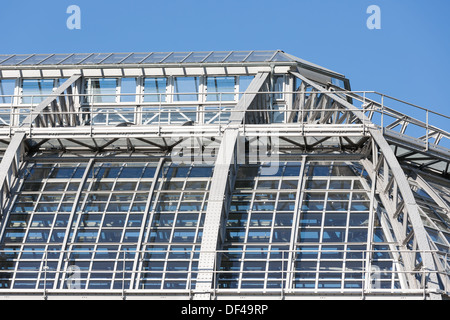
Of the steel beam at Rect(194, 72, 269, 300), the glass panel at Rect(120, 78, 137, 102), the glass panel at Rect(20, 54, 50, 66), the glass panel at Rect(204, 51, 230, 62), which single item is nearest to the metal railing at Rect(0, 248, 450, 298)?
the steel beam at Rect(194, 72, 269, 300)

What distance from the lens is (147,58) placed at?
50.1 meters

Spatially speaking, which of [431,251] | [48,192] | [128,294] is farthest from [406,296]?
[48,192]

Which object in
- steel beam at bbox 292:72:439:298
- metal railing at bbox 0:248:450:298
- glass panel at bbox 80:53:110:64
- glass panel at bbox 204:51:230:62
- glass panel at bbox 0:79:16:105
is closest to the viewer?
steel beam at bbox 292:72:439:298

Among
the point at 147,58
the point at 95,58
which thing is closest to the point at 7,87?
the point at 95,58

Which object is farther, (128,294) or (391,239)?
(391,239)

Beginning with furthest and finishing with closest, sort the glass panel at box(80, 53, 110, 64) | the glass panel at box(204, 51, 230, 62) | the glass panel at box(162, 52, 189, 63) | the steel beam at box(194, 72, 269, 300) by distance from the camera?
1. the glass panel at box(80, 53, 110, 64)
2. the glass panel at box(162, 52, 189, 63)
3. the glass panel at box(204, 51, 230, 62)
4. the steel beam at box(194, 72, 269, 300)

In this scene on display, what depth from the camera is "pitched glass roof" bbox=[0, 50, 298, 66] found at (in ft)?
160

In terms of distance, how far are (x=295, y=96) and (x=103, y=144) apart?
11026mm

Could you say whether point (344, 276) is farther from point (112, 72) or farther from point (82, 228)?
point (112, 72)

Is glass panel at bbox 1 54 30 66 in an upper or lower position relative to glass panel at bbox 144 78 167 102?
upper

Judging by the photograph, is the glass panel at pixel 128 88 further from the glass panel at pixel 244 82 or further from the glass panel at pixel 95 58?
the glass panel at pixel 244 82

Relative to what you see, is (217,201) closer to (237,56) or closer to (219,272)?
(219,272)

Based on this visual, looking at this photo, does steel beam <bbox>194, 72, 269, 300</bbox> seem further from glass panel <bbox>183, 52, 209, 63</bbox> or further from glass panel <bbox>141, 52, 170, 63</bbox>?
glass panel <bbox>141, 52, 170, 63</bbox>

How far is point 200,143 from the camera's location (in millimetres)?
40656
